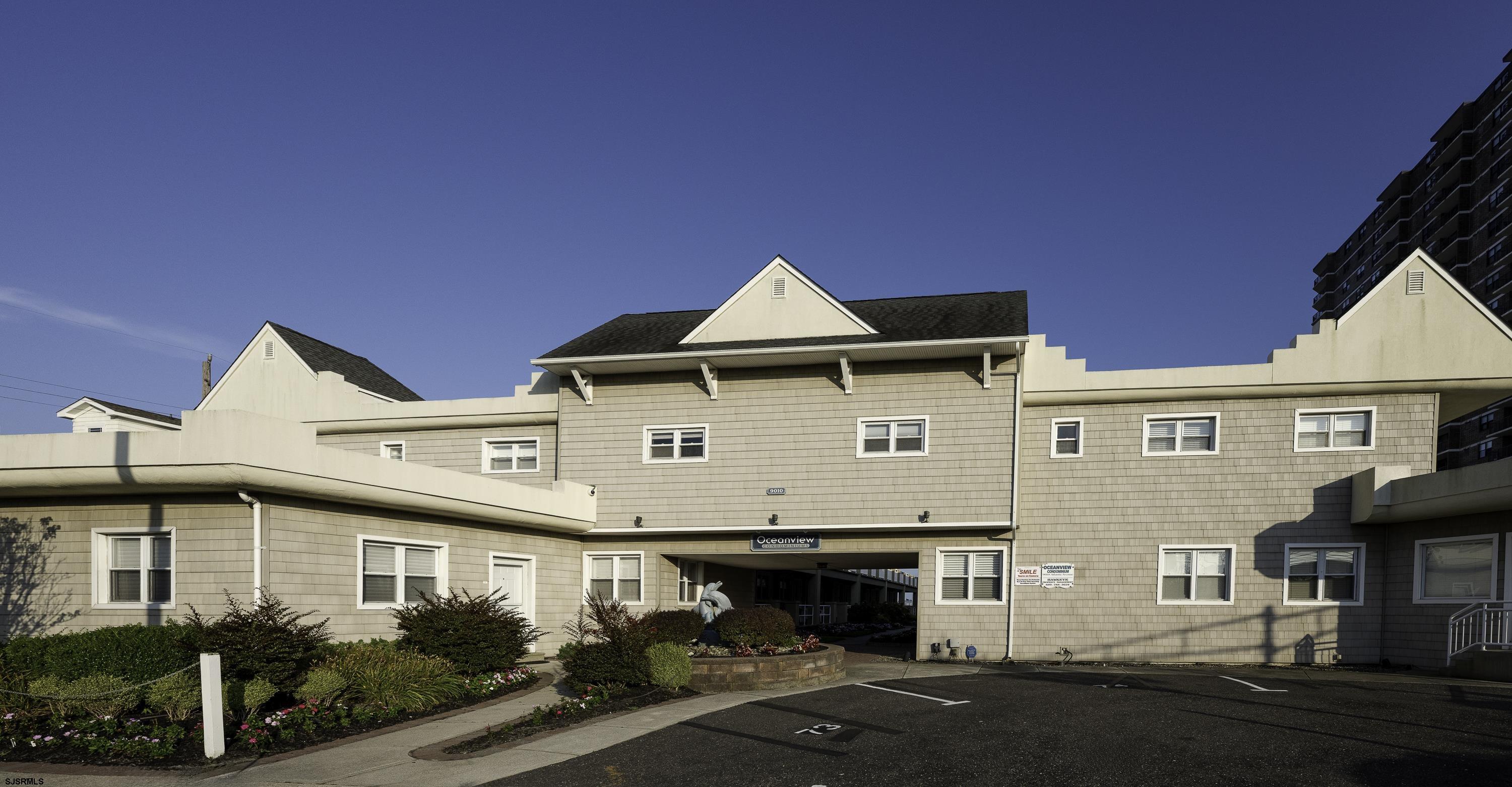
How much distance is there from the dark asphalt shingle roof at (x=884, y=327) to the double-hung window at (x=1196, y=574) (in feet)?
19.6

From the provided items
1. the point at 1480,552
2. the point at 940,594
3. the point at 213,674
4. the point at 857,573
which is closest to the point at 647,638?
the point at 213,674

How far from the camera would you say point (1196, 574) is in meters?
21.5

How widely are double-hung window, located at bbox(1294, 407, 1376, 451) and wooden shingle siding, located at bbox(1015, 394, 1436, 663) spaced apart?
15cm

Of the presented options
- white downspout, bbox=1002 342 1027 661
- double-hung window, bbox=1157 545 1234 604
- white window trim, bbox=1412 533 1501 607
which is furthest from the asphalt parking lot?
white downspout, bbox=1002 342 1027 661

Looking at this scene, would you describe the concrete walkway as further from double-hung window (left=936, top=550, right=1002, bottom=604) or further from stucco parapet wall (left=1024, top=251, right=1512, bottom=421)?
stucco parapet wall (left=1024, top=251, right=1512, bottom=421)

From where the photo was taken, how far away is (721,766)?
10492 mm

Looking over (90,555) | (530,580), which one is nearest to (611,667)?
(530,580)

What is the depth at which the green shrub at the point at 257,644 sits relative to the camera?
495 inches

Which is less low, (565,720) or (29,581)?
(29,581)

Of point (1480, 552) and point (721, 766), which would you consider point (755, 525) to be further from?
point (1480, 552)

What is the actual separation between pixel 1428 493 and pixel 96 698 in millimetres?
21849

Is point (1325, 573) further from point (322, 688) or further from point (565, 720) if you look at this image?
point (322, 688)

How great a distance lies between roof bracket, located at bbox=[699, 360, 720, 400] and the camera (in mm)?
22922

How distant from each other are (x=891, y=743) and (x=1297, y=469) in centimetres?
1410
